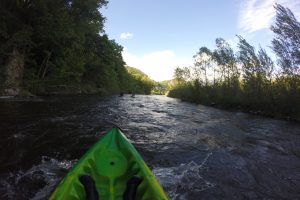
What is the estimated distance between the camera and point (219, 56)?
32594 mm

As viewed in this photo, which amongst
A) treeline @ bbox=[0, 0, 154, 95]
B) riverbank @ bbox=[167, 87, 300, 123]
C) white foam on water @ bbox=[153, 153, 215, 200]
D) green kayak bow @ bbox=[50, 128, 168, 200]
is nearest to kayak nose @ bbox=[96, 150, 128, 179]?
green kayak bow @ bbox=[50, 128, 168, 200]

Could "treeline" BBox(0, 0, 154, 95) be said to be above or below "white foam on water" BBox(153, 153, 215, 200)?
above

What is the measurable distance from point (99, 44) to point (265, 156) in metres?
40.5

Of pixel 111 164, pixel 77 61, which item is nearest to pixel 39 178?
pixel 111 164

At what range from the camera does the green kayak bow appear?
10.4 feet

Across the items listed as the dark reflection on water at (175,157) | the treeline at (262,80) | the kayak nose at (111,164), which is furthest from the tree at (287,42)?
the kayak nose at (111,164)

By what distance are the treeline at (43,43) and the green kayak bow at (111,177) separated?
17.8 m

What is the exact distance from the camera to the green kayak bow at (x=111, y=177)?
125 inches

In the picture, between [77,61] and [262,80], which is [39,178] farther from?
[77,61]

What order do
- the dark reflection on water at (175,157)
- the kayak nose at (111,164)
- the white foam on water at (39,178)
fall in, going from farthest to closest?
the dark reflection on water at (175,157) → the white foam on water at (39,178) → the kayak nose at (111,164)

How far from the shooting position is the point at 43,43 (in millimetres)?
26422

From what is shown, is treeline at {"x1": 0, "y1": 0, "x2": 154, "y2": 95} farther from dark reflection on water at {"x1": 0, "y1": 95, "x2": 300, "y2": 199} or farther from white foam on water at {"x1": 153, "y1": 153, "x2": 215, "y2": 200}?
white foam on water at {"x1": 153, "y1": 153, "x2": 215, "y2": 200}

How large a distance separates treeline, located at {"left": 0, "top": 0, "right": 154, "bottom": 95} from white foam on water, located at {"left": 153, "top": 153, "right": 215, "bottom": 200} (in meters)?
17.3

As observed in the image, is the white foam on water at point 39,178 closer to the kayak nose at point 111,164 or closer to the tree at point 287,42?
the kayak nose at point 111,164
